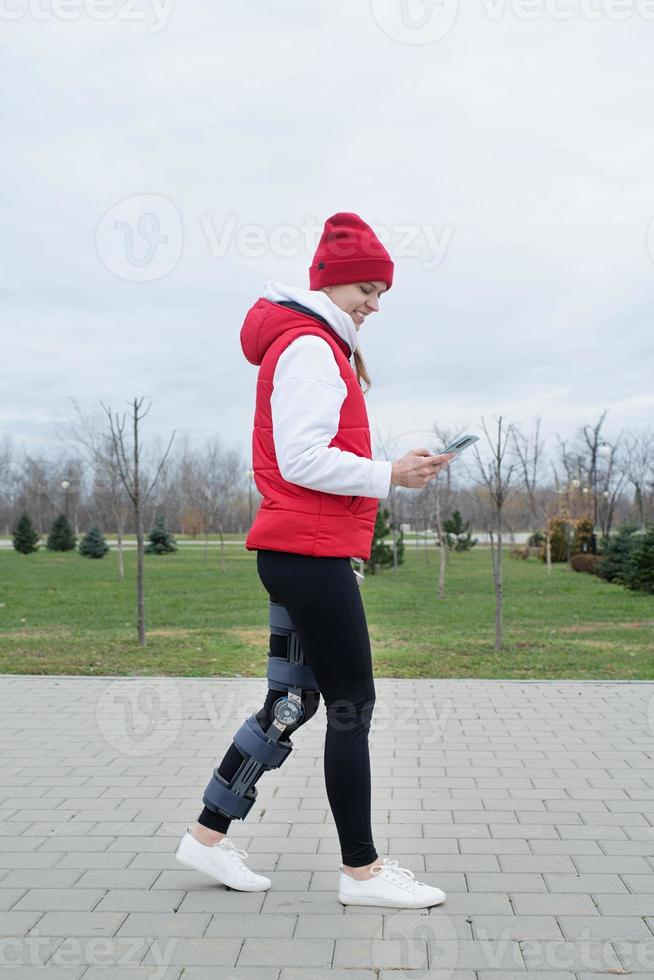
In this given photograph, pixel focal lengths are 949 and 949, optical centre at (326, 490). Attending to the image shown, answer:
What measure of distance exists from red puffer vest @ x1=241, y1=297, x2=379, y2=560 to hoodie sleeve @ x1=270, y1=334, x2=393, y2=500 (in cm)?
5

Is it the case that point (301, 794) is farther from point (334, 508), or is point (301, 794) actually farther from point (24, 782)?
point (334, 508)

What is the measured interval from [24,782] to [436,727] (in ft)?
7.41

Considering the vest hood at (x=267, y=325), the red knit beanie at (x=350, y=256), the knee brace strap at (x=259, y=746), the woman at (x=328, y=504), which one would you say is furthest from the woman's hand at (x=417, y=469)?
the knee brace strap at (x=259, y=746)

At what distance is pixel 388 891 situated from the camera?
2754mm

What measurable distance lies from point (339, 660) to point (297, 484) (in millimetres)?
515

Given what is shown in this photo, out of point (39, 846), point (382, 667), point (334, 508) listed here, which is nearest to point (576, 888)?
point (334, 508)

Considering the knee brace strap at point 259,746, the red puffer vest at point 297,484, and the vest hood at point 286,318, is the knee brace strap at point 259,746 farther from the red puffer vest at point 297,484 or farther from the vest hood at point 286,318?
the vest hood at point 286,318

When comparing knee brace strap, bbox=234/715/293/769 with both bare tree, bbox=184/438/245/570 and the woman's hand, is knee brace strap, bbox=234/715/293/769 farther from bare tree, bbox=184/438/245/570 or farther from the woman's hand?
bare tree, bbox=184/438/245/570

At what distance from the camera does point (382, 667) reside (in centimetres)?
780

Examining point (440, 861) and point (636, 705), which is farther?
point (636, 705)

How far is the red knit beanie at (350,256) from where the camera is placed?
9.30 feet

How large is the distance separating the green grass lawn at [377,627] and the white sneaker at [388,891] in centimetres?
463

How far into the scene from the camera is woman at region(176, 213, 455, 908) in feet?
8.64

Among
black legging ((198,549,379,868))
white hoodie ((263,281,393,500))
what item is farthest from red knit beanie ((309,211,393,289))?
black legging ((198,549,379,868))
